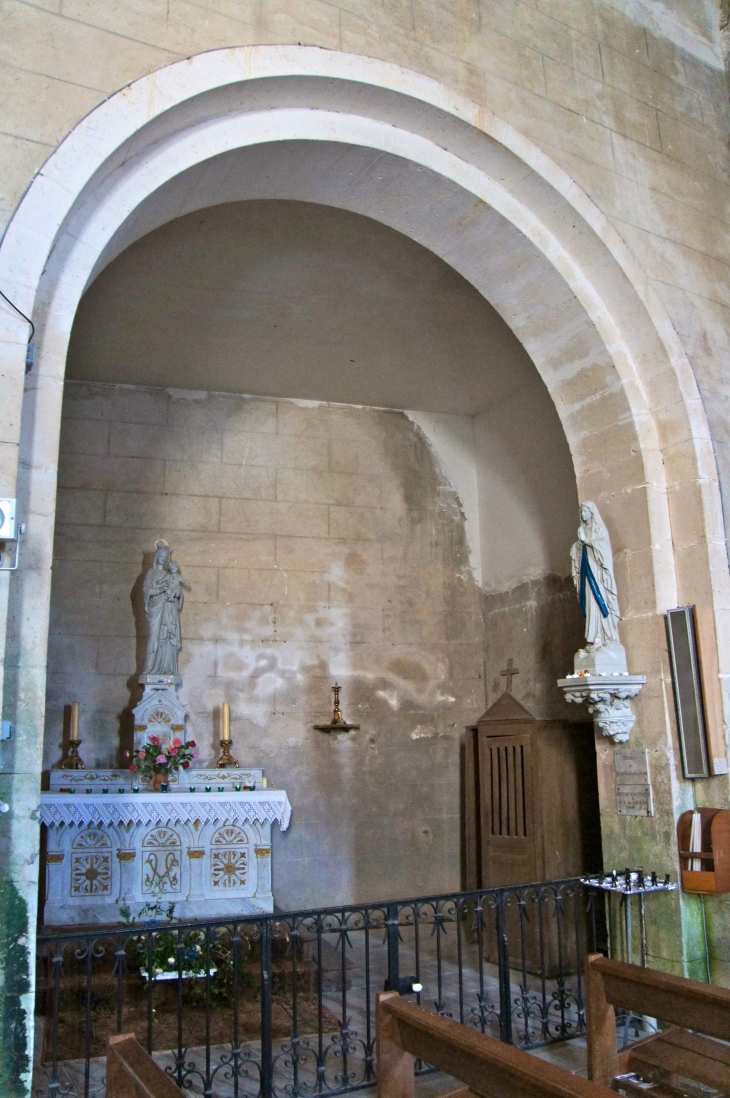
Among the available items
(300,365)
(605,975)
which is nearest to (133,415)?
(300,365)

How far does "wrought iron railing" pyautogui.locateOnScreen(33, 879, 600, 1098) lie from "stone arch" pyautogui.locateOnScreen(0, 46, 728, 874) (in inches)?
Result: 70.1

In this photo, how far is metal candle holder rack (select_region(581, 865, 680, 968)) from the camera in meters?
4.91

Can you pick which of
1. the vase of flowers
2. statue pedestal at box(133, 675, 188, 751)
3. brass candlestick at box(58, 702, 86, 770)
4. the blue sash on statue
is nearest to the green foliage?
the vase of flowers

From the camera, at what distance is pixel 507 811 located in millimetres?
7320

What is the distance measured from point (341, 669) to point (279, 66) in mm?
5289

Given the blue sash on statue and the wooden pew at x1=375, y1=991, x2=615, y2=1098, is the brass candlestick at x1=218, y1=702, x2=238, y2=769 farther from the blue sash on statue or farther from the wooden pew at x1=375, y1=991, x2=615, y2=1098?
the wooden pew at x1=375, y1=991, x2=615, y2=1098

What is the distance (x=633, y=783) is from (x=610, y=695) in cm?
54

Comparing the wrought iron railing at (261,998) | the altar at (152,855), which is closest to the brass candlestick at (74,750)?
the altar at (152,855)

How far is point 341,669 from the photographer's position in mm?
8508

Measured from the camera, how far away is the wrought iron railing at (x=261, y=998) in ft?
12.8

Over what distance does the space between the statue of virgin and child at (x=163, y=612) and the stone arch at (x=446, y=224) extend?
3.25 m

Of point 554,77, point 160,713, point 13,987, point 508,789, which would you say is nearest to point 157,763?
point 160,713

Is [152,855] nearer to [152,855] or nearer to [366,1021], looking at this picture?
[152,855]

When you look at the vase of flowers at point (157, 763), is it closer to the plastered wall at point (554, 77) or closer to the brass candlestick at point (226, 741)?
the brass candlestick at point (226, 741)
